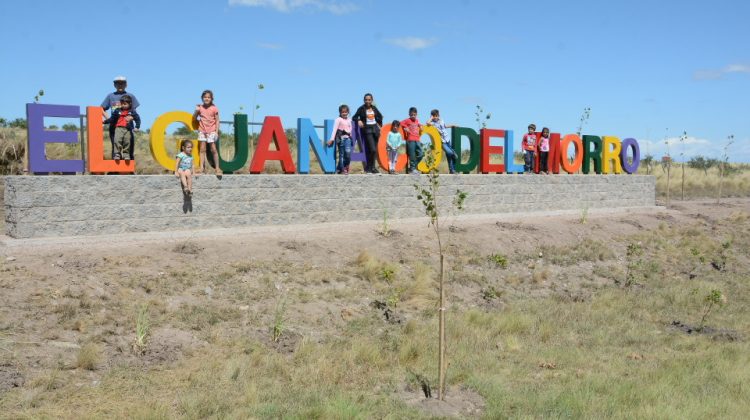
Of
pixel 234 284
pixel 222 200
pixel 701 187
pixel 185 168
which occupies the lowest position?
pixel 234 284

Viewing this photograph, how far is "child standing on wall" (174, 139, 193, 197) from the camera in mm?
12055

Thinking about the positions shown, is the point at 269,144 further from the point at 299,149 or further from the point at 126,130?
the point at 126,130

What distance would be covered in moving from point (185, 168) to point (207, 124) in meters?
1.13

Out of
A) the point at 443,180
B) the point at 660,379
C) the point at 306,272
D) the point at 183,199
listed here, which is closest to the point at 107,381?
the point at 306,272

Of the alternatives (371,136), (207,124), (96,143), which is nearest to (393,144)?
(371,136)

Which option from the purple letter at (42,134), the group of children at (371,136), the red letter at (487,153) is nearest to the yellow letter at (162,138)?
the purple letter at (42,134)

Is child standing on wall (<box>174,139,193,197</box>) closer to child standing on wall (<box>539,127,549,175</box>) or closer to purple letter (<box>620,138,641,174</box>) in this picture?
child standing on wall (<box>539,127,549,175</box>)

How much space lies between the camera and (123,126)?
39.4 feet

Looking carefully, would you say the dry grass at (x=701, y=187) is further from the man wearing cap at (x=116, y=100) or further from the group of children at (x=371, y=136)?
the man wearing cap at (x=116, y=100)

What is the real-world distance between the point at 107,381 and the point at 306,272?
4.46 meters

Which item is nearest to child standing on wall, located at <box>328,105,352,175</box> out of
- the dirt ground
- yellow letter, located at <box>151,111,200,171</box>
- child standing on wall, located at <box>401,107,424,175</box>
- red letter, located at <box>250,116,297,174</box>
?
red letter, located at <box>250,116,297,174</box>

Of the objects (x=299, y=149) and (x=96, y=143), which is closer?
(x=96, y=143)

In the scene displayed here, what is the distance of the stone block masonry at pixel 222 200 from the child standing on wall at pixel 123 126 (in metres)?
0.73

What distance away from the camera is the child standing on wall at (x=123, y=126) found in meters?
12.0
